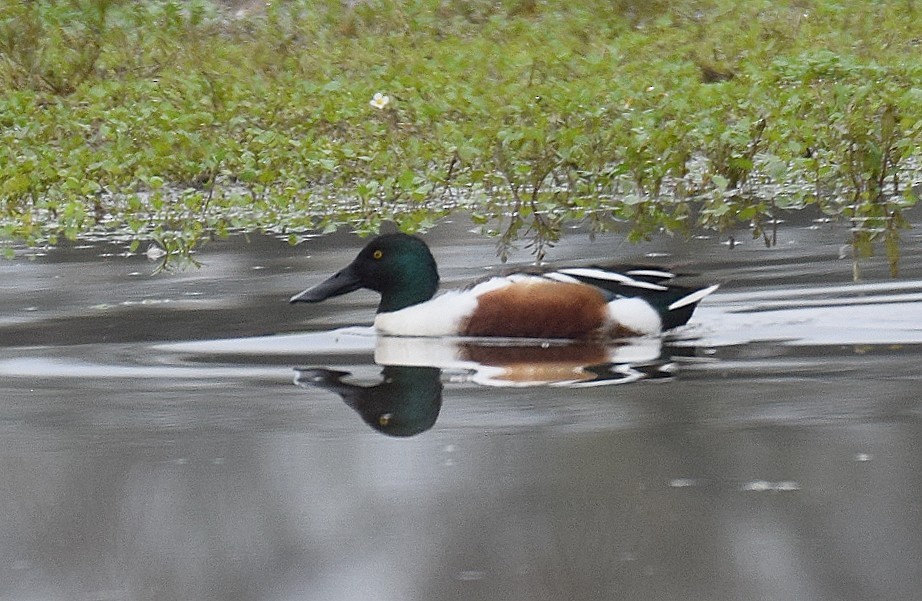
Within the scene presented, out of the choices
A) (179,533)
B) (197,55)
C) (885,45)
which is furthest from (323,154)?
(179,533)

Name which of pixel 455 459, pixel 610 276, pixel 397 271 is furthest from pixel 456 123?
pixel 455 459

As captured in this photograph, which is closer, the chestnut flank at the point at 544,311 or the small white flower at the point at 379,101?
the chestnut flank at the point at 544,311

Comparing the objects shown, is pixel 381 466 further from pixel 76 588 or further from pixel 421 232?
pixel 421 232

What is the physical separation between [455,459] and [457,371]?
4.83ft

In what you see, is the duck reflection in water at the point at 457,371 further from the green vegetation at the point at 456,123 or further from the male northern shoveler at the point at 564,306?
the green vegetation at the point at 456,123

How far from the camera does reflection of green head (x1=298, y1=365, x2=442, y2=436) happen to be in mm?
5250

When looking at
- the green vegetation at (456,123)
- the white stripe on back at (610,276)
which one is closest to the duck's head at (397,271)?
the white stripe on back at (610,276)

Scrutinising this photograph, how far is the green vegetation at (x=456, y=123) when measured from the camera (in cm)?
1073

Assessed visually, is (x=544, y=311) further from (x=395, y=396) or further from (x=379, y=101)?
(x=379, y=101)

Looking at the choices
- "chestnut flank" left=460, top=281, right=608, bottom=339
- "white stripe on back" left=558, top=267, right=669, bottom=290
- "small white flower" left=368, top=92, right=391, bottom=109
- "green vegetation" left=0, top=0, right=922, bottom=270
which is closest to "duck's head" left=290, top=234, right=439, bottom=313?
"chestnut flank" left=460, top=281, right=608, bottom=339

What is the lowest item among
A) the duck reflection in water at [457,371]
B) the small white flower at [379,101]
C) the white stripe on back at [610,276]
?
the duck reflection in water at [457,371]

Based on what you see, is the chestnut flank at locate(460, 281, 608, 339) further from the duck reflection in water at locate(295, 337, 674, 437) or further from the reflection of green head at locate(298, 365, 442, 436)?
the reflection of green head at locate(298, 365, 442, 436)

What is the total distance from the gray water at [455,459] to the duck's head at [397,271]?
19 cm

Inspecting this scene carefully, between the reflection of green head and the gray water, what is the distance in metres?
0.02
